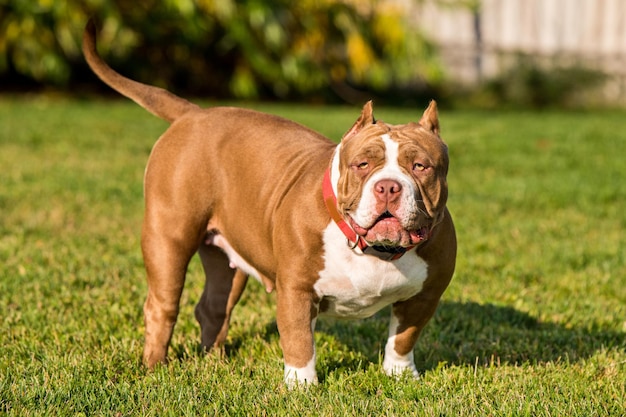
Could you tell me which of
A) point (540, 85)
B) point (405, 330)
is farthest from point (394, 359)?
point (540, 85)

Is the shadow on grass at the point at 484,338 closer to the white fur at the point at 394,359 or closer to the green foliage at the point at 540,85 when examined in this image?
the white fur at the point at 394,359

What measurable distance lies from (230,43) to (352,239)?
1308 cm

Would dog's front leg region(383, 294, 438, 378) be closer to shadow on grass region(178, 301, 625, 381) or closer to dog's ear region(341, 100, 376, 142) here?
shadow on grass region(178, 301, 625, 381)

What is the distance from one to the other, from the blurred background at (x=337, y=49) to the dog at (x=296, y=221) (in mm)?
10363

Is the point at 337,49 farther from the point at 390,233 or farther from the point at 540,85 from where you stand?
the point at 390,233

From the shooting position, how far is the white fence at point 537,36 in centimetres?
1809

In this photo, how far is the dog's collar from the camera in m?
3.81

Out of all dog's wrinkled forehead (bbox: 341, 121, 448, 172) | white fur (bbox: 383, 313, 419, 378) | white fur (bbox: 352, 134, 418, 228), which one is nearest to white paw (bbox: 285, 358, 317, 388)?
white fur (bbox: 383, 313, 419, 378)

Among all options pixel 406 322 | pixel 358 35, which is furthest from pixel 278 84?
pixel 406 322

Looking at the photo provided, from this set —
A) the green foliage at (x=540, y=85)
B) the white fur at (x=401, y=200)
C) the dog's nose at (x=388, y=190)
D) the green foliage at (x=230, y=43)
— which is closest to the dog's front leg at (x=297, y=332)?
the white fur at (x=401, y=200)

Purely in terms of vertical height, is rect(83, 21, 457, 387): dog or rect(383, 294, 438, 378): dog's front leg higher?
rect(83, 21, 457, 387): dog

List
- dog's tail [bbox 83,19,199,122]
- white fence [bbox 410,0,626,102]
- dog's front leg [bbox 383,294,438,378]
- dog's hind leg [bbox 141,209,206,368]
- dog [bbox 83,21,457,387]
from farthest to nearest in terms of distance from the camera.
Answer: white fence [bbox 410,0,626,102], dog's tail [bbox 83,19,199,122], dog's hind leg [bbox 141,209,206,368], dog's front leg [bbox 383,294,438,378], dog [bbox 83,21,457,387]

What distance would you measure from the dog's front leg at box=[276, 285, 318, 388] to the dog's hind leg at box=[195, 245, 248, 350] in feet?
2.97

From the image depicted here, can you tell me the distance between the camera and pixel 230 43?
16.5 meters
